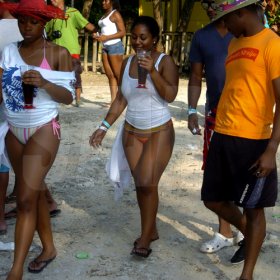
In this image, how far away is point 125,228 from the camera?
4.88 metres

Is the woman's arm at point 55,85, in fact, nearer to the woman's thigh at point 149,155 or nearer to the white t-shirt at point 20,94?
the white t-shirt at point 20,94

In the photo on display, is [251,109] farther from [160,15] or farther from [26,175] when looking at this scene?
[160,15]

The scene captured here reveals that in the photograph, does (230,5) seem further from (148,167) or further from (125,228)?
(125,228)

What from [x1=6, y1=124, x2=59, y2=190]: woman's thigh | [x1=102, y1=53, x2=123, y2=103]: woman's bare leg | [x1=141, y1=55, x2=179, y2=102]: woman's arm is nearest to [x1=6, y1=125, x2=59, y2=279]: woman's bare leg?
[x1=6, y1=124, x2=59, y2=190]: woman's thigh

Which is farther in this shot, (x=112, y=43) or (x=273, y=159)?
(x=112, y=43)

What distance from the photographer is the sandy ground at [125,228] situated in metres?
4.09

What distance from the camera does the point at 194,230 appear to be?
15.9ft

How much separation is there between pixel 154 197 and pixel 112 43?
5307 mm

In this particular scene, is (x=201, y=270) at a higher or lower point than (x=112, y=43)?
lower

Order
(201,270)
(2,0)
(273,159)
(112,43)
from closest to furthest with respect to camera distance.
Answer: (273,159) → (201,270) → (2,0) → (112,43)

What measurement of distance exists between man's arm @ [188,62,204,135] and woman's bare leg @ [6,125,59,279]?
1091 millimetres

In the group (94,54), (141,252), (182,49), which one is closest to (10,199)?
(141,252)

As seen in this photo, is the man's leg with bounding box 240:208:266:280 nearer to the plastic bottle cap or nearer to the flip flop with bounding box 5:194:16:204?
the plastic bottle cap

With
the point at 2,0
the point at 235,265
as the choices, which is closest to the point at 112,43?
the point at 2,0
